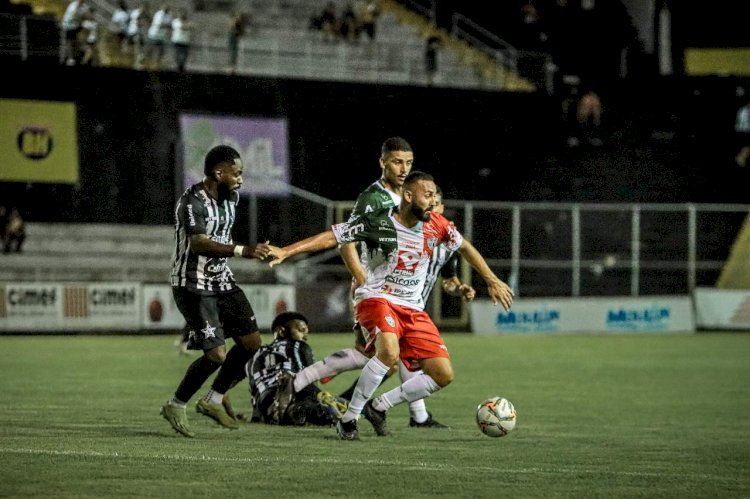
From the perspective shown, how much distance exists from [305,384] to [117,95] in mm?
21186

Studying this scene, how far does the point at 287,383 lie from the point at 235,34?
21.4m

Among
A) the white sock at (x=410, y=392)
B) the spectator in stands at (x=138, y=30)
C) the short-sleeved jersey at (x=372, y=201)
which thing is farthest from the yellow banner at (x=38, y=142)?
the white sock at (x=410, y=392)

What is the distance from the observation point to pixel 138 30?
103ft

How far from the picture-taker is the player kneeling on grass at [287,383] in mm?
11844

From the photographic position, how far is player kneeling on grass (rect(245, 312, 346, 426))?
1184 cm

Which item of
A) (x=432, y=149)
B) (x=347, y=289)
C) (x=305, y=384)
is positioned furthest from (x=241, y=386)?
(x=432, y=149)

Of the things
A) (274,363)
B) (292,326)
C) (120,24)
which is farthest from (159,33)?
(274,363)

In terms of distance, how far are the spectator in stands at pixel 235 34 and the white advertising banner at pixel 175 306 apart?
6.72 m

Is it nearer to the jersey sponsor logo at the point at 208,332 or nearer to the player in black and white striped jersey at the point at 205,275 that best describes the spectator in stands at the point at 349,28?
the player in black and white striped jersey at the point at 205,275

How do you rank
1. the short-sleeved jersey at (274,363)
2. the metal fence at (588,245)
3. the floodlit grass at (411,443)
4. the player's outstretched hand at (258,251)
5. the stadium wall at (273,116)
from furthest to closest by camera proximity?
the stadium wall at (273,116) → the metal fence at (588,245) → the short-sleeved jersey at (274,363) → the player's outstretched hand at (258,251) → the floodlit grass at (411,443)

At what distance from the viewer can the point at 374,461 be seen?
9297 millimetres

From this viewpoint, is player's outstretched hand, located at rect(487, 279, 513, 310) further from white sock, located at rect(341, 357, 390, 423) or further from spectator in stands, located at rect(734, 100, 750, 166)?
spectator in stands, located at rect(734, 100, 750, 166)

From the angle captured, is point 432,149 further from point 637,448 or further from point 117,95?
point 637,448

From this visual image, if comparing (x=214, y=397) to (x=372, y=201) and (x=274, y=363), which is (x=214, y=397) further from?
(x=372, y=201)
